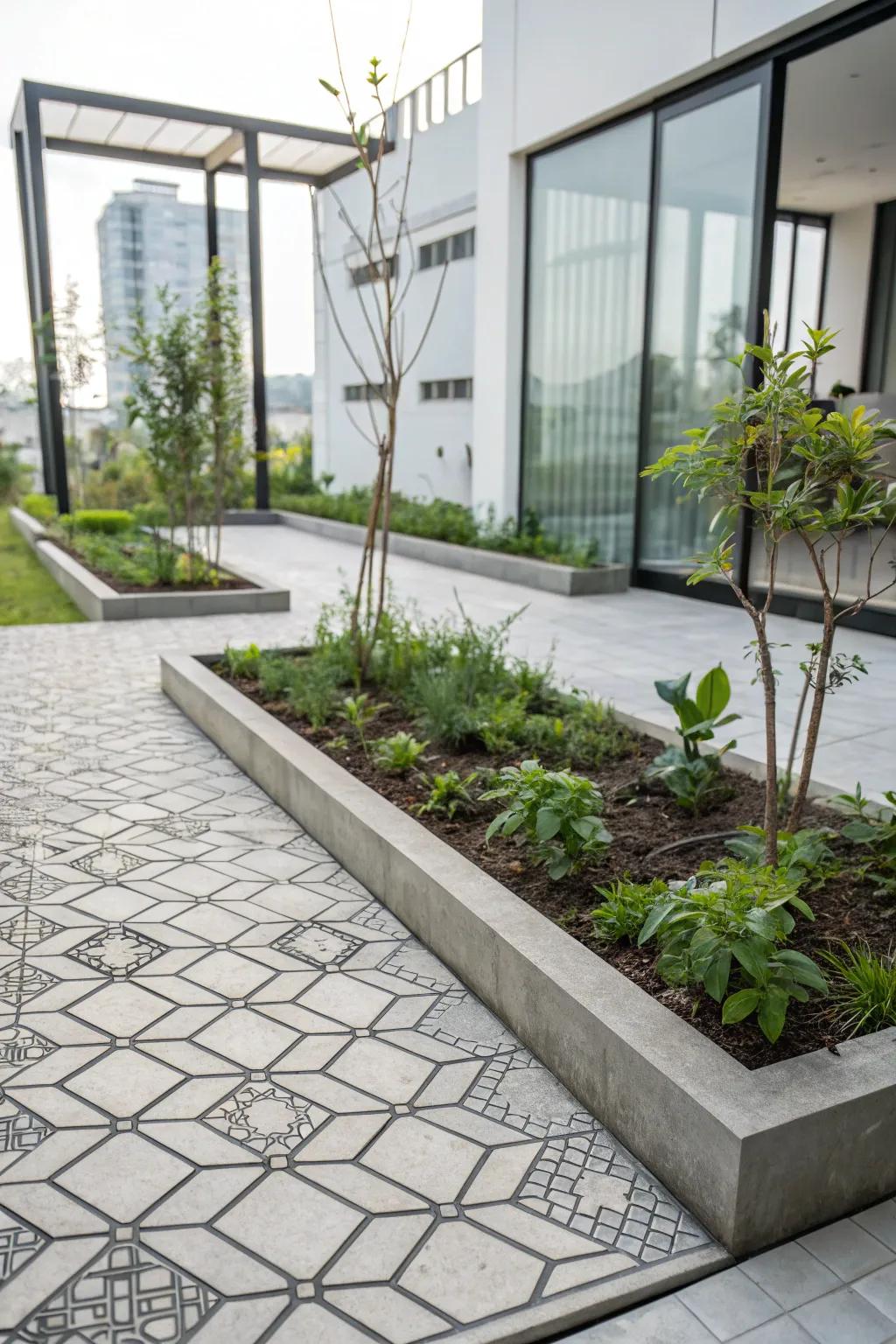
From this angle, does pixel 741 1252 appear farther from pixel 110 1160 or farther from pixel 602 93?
pixel 602 93

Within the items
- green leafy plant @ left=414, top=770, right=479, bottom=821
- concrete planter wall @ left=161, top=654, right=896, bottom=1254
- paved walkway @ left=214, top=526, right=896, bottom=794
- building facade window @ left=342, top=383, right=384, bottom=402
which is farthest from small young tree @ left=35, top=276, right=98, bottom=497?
concrete planter wall @ left=161, top=654, right=896, bottom=1254

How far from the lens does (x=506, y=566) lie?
10906 mm

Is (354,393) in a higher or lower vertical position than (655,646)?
higher

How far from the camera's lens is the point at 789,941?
8.76 feet

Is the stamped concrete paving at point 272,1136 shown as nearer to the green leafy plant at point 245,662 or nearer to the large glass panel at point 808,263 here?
the green leafy plant at point 245,662

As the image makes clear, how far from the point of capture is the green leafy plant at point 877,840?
3.10 meters

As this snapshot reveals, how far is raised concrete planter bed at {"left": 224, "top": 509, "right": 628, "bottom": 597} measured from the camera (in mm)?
9875

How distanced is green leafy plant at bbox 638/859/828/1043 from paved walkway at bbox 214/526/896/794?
1923 millimetres

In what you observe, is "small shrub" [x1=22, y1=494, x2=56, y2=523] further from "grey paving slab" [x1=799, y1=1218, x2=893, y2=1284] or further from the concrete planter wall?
"grey paving slab" [x1=799, y1=1218, x2=893, y2=1284]

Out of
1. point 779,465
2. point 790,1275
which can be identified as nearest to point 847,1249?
point 790,1275

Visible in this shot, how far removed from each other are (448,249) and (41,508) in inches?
319

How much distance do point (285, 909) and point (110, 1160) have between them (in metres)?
1.29

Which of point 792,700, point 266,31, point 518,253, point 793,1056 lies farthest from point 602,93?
point 793,1056

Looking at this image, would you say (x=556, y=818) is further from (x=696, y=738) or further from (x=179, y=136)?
(x=179, y=136)
